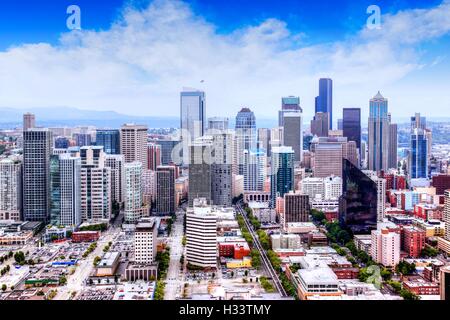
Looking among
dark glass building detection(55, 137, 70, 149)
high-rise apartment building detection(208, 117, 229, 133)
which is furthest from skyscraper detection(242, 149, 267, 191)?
dark glass building detection(55, 137, 70, 149)

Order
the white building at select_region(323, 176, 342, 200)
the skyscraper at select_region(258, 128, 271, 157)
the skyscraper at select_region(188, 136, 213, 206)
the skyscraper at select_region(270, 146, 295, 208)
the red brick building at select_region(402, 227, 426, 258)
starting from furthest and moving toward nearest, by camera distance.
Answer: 1. the skyscraper at select_region(270, 146, 295, 208)
2. the white building at select_region(323, 176, 342, 200)
3. the skyscraper at select_region(188, 136, 213, 206)
4. the skyscraper at select_region(258, 128, 271, 157)
5. the red brick building at select_region(402, 227, 426, 258)

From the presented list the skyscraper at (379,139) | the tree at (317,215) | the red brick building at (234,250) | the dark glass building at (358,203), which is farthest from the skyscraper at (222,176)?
the red brick building at (234,250)

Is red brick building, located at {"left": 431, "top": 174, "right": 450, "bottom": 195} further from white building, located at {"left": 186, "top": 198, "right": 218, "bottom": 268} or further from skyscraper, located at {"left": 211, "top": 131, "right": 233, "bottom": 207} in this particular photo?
white building, located at {"left": 186, "top": 198, "right": 218, "bottom": 268}

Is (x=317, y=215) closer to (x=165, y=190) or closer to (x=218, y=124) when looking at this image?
(x=165, y=190)

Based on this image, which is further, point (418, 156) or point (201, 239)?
point (418, 156)

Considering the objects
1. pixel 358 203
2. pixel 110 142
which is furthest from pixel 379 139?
pixel 110 142

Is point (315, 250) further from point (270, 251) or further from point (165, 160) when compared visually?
point (165, 160)
